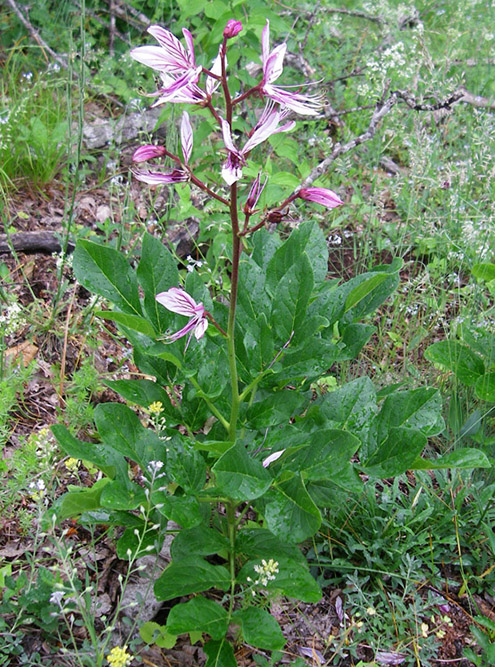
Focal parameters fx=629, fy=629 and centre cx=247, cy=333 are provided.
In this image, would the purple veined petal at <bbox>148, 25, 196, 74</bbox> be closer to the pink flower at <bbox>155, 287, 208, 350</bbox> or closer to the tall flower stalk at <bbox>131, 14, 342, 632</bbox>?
the tall flower stalk at <bbox>131, 14, 342, 632</bbox>

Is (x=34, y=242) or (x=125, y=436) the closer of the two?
(x=125, y=436)

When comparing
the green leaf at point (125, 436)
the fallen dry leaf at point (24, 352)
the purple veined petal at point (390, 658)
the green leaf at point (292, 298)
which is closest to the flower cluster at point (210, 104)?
the green leaf at point (292, 298)

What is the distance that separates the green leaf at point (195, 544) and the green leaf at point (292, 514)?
0.24 meters

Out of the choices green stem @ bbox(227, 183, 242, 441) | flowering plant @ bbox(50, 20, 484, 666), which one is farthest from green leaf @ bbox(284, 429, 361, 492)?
green stem @ bbox(227, 183, 242, 441)

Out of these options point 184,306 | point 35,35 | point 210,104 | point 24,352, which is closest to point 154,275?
point 184,306

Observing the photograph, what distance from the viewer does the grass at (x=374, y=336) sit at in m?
1.96

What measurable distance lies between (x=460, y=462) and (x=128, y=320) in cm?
95

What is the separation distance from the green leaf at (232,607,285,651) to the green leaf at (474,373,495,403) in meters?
1.11

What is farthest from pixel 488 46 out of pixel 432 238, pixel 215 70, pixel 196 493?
pixel 196 493

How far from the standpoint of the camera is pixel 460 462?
5.51ft

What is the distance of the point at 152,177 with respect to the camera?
4.41ft

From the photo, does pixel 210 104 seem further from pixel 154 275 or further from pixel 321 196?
pixel 154 275

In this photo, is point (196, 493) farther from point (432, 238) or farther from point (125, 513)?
point (432, 238)

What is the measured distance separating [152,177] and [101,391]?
145cm
